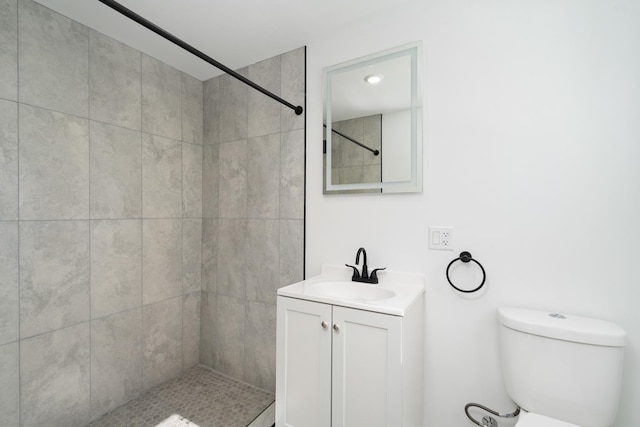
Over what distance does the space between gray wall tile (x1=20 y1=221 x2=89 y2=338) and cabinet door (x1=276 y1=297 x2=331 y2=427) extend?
1.22m

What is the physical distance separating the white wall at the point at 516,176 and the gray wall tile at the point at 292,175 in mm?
460

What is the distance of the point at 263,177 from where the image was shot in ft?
6.65

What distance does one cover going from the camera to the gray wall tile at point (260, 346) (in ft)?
6.53

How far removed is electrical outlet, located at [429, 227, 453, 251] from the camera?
4.67 ft

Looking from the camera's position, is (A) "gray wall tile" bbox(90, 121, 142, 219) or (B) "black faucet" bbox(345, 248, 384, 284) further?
(A) "gray wall tile" bbox(90, 121, 142, 219)

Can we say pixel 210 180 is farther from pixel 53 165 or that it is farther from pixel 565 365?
pixel 565 365

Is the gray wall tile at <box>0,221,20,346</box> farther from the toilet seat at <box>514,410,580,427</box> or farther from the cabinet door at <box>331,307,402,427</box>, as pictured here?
the toilet seat at <box>514,410,580,427</box>

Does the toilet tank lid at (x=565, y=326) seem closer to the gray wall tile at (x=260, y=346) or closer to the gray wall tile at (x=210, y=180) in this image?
the gray wall tile at (x=260, y=346)

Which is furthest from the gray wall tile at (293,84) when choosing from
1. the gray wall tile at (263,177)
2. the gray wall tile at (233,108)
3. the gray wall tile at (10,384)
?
the gray wall tile at (10,384)

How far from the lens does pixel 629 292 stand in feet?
3.64

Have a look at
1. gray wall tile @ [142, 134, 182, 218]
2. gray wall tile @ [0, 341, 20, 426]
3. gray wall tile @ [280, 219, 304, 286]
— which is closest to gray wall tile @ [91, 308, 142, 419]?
gray wall tile @ [0, 341, 20, 426]

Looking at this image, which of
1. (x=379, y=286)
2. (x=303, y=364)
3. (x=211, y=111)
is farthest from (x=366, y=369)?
(x=211, y=111)

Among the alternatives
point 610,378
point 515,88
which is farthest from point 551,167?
point 610,378

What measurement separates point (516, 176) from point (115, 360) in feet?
8.15
